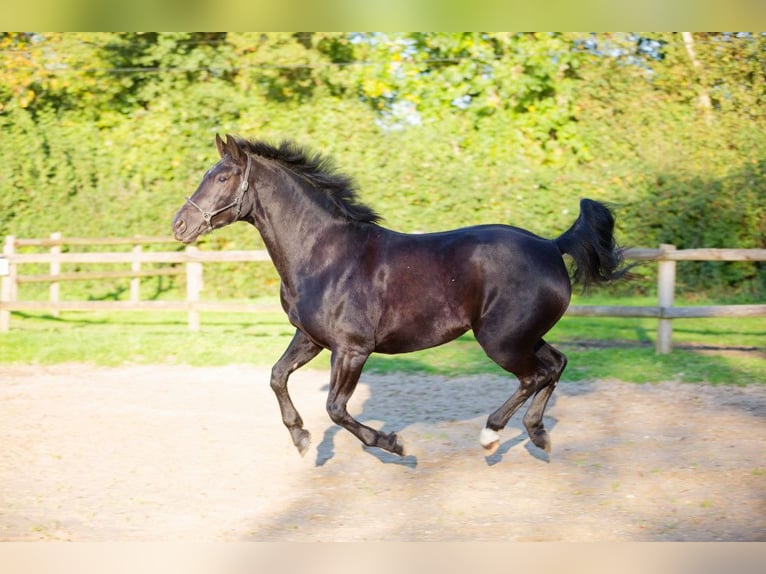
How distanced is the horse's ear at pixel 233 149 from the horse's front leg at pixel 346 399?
1.29m

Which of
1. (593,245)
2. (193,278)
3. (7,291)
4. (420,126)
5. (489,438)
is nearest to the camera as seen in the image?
(489,438)

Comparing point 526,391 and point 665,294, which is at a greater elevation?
point 526,391

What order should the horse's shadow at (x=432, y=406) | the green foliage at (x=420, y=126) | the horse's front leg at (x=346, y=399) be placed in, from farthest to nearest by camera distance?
1. the green foliage at (x=420, y=126)
2. the horse's shadow at (x=432, y=406)
3. the horse's front leg at (x=346, y=399)

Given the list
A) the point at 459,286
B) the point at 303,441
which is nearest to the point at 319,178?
the point at 459,286

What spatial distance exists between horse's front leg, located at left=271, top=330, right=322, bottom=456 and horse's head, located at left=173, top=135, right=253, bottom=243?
2.76ft

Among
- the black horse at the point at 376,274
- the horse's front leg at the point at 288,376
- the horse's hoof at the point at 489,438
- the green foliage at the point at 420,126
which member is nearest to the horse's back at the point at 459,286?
the black horse at the point at 376,274

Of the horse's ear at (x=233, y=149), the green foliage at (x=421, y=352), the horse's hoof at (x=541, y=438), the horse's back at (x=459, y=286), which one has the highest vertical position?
the horse's ear at (x=233, y=149)

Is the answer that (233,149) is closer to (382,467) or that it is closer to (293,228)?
(293,228)

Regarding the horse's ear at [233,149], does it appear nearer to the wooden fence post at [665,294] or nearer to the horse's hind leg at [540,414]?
the horse's hind leg at [540,414]

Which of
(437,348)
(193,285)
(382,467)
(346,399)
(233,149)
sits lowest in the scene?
(437,348)

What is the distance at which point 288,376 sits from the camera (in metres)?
5.11

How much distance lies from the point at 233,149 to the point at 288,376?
1.39m

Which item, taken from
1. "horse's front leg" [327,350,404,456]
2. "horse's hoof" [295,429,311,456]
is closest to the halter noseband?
"horse's front leg" [327,350,404,456]

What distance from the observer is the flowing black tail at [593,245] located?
5102 millimetres
